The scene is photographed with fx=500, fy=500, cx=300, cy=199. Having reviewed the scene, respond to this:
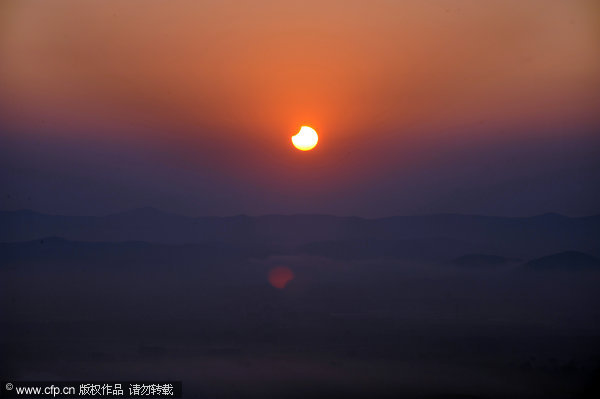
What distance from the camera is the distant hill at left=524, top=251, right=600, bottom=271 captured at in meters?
3.06

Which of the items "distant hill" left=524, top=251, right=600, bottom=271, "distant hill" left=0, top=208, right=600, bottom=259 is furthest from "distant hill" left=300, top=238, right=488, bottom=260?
"distant hill" left=524, top=251, right=600, bottom=271

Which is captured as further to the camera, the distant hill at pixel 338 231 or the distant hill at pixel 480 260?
the distant hill at pixel 480 260

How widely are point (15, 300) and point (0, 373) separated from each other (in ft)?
1.31

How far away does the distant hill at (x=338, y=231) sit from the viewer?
121 inches

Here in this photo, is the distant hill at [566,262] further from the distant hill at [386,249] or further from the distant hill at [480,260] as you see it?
the distant hill at [386,249]

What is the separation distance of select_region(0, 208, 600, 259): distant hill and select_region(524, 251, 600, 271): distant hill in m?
0.05

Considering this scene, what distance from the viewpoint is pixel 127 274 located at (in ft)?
10.7

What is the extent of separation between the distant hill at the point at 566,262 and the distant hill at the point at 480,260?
0.48 ft

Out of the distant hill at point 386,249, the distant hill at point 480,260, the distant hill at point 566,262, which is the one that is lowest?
the distant hill at point 566,262

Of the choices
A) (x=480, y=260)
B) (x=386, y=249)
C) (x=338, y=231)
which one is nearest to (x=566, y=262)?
(x=480, y=260)

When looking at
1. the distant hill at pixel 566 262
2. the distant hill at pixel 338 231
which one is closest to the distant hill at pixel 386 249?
the distant hill at pixel 338 231

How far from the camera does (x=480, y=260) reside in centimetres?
329

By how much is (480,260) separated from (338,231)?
952mm

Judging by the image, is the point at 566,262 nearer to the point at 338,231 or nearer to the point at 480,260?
the point at 480,260
